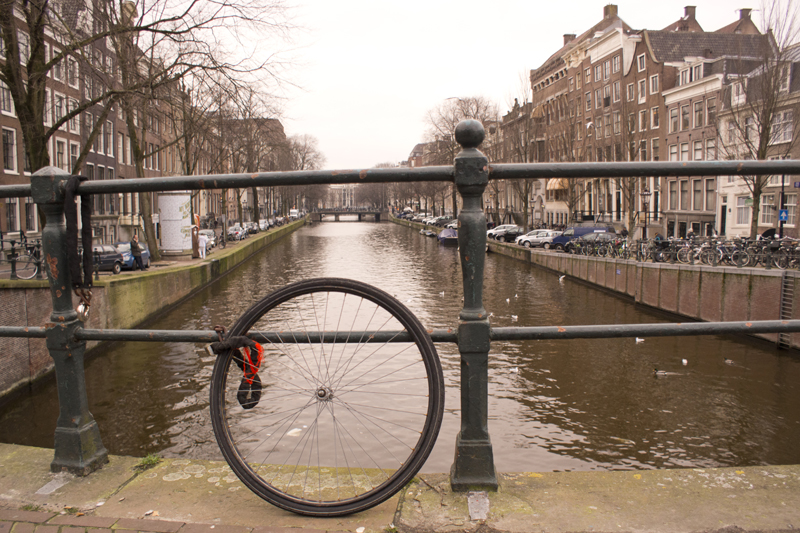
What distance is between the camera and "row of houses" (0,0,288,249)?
613 inches

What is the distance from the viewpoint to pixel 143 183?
2.45 meters

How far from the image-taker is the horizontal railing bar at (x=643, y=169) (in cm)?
222

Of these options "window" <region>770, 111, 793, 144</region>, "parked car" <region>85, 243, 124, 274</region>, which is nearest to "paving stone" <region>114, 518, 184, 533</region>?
"parked car" <region>85, 243, 124, 274</region>

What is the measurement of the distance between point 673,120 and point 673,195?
487 centimetres

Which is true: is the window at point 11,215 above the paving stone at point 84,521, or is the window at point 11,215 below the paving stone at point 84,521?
above

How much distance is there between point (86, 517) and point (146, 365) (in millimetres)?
11293

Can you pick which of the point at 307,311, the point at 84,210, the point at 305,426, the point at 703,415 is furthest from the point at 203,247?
the point at 84,210

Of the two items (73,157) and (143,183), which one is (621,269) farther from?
(73,157)

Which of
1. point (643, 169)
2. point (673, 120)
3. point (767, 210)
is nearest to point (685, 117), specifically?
point (673, 120)

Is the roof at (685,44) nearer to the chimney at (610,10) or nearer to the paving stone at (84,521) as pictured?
the chimney at (610,10)

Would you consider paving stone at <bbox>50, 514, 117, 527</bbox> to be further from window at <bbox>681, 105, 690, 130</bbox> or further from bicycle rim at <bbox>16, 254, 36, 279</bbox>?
window at <bbox>681, 105, 690, 130</bbox>

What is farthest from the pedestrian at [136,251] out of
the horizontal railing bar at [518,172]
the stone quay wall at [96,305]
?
the horizontal railing bar at [518,172]

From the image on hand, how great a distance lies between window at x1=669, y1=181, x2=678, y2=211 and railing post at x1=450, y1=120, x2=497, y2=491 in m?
39.1

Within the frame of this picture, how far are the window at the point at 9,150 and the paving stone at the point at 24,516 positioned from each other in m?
29.5
